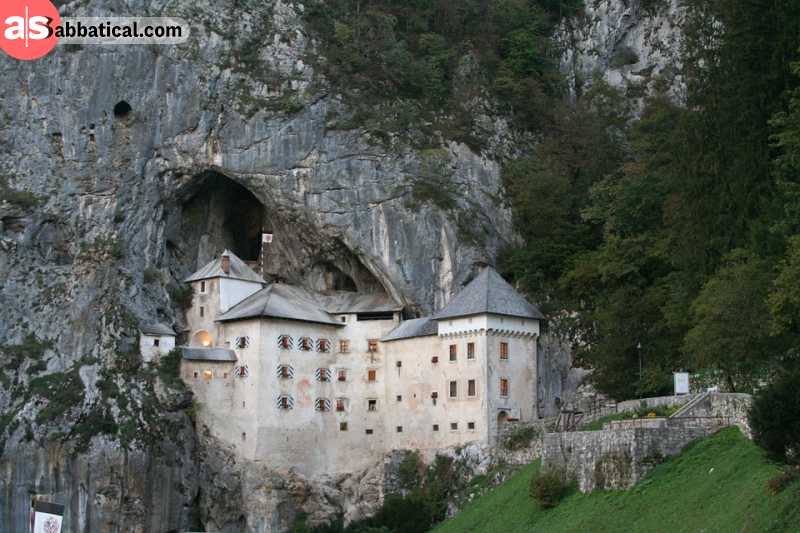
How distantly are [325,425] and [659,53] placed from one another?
3328 centimetres

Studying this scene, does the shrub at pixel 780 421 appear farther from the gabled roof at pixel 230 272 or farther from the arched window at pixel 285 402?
the gabled roof at pixel 230 272

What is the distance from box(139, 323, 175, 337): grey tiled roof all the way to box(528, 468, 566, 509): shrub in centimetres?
2631

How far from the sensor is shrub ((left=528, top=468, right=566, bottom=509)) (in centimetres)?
4831

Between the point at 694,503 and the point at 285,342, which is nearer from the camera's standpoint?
the point at 694,503

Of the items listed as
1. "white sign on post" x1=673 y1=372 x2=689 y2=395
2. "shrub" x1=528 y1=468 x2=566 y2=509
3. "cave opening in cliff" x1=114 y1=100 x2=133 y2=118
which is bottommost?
"shrub" x1=528 y1=468 x2=566 y2=509

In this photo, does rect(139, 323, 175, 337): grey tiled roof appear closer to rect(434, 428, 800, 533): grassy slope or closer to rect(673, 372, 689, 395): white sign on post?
rect(434, 428, 800, 533): grassy slope

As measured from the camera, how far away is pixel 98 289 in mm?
69688

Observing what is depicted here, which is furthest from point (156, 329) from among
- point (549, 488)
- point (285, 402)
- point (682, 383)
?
point (682, 383)

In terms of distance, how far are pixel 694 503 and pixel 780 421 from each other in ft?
19.4

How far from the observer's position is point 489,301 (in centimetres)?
6594

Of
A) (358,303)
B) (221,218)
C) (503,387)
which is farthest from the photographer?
(221,218)

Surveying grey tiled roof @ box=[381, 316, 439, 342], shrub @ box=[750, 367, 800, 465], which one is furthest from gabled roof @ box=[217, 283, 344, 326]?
shrub @ box=[750, 367, 800, 465]

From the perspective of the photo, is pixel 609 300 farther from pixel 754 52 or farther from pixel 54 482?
pixel 54 482

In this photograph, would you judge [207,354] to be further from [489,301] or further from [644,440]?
[644,440]
